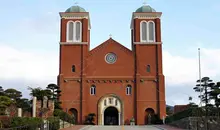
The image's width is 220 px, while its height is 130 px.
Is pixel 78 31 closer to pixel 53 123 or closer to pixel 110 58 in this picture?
pixel 110 58

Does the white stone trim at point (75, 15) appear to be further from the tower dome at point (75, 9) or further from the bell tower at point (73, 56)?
the tower dome at point (75, 9)

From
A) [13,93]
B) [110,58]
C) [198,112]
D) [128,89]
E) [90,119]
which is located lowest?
[90,119]

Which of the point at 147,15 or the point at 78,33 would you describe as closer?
the point at 78,33

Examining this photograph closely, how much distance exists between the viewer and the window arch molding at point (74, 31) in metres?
56.8

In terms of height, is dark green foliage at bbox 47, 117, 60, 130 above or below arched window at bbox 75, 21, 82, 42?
below

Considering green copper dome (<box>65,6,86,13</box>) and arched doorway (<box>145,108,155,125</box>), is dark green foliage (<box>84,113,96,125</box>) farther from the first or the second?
green copper dome (<box>65,6,86,13</box>)

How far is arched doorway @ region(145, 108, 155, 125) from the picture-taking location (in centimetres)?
5229

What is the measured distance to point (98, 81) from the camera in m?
54.8

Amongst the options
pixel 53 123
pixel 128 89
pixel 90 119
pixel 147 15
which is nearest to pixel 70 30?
pixel 147 15

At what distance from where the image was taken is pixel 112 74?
5516cm

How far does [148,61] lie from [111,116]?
977 cm

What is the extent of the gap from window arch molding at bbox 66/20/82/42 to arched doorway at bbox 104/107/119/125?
11408 mm

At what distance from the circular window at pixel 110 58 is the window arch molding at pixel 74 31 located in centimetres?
494

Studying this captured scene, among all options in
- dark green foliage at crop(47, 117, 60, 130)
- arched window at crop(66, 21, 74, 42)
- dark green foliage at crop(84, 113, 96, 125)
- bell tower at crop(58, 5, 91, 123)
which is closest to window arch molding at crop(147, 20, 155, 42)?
bell tower at crop(58, 5, 91, 123)
